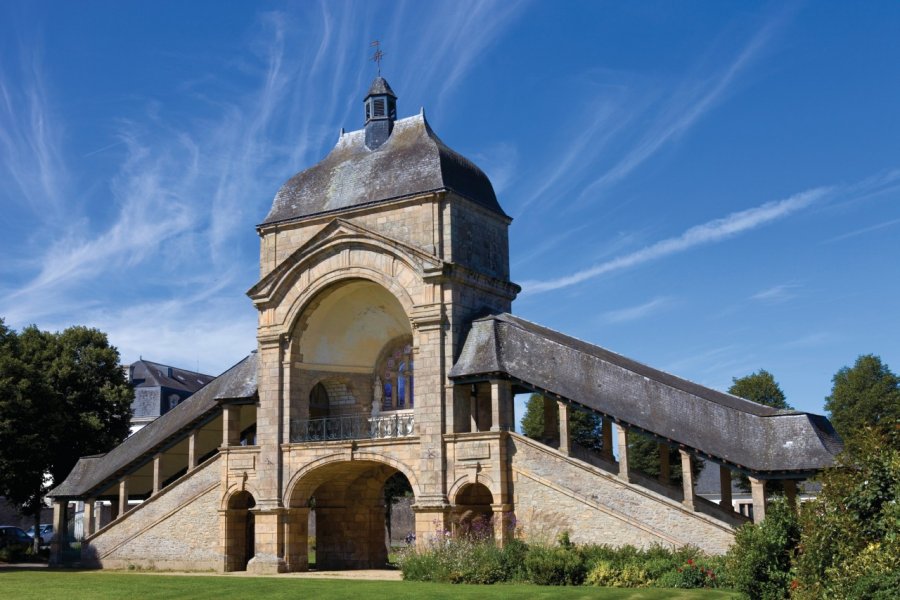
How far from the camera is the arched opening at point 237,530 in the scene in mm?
26766

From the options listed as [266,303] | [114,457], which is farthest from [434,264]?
[114,457]

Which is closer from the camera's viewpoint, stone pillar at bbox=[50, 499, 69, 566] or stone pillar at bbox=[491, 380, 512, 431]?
stone pillar at bbox=[491, 380, 512, 431]

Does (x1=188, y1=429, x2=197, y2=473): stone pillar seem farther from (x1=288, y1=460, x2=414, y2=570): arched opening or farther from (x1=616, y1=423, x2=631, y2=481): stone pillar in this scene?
(x1=616, y1=423, x2=631, y2=481): stone pillar

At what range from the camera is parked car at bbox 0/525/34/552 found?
33969 millimetres

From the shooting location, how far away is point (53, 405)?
32.6 metres

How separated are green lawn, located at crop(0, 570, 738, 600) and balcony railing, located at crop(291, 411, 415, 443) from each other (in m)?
5.19

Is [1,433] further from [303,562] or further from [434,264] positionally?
[434,264]

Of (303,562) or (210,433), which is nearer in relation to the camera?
(303,562)

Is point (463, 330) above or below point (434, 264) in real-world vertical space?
below

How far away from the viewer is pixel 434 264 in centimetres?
2447

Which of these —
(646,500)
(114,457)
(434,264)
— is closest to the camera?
(646,500)

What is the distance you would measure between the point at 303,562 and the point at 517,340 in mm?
8841

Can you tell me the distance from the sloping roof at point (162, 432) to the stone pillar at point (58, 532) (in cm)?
90

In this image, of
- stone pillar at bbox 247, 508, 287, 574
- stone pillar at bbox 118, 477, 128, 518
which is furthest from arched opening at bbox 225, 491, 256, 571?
stone pillar at bbox 118, 477, 128, 518
